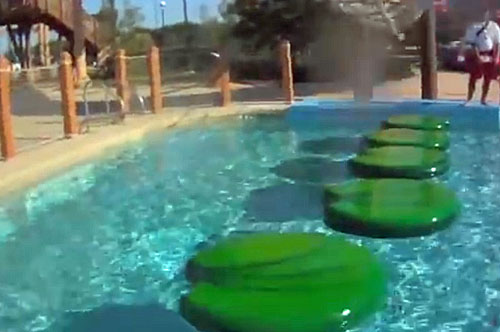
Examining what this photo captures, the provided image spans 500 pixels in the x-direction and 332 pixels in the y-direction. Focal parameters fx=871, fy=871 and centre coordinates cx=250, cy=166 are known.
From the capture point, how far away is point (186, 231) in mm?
7727

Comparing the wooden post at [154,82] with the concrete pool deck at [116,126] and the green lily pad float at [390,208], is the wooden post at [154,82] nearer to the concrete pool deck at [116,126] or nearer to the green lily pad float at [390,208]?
the concrete pool deck at [116,126]

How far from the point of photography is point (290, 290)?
5316 mm

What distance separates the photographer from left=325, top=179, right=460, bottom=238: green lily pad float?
677 cm

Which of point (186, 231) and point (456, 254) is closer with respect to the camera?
point (456, 254)

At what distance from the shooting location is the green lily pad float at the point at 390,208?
6.77 m

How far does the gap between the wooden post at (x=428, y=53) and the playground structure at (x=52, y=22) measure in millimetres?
11107

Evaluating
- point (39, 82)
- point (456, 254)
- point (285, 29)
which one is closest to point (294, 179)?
point (456, 254)

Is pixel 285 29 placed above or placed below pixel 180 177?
above

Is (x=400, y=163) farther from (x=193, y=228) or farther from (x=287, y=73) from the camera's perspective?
(x=287, y=73)

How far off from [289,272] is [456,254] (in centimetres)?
172

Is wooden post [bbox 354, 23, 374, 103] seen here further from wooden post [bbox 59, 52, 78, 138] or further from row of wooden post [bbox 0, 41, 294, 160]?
wooden post [bbox 59, 52, 78, 138]

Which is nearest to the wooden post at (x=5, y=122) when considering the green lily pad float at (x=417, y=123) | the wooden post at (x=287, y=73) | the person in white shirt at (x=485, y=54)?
the green lily pad float at (x=417, y=123)

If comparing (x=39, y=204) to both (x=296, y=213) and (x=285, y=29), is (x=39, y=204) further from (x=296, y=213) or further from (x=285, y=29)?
(x=285, y=29)

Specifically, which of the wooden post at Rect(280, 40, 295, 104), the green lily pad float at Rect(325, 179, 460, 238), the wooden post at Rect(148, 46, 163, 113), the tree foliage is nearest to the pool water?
the green lily pad float at Rect(325, 179, 460, 238)
